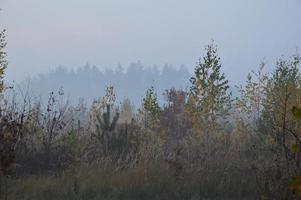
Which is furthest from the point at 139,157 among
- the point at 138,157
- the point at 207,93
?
the point at 207,93

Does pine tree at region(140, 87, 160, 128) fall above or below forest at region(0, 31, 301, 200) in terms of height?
above

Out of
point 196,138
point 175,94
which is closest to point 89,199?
point 196,138

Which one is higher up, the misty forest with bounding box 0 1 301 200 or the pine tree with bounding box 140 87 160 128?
the pine tree with bounding box 140 87 160 128

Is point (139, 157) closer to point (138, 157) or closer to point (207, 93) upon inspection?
point (138, 157)

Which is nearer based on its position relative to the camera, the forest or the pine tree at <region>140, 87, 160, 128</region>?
the forest

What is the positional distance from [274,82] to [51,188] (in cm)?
1105

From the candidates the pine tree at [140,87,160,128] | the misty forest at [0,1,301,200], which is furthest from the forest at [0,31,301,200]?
the pine tree at [140,87,160,128]

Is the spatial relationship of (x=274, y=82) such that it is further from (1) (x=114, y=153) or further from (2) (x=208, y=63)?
(1) (x=114, y=153)

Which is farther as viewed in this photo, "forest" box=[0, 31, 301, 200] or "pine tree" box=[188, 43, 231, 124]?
"pine tree" box=[188, 43, 231, 124]

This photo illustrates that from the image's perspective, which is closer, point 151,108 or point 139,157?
point 139,157

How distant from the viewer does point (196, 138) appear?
1675 centimetres

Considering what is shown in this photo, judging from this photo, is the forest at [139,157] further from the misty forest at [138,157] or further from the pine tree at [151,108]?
the pine tree at [151,108]

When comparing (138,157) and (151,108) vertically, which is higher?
(151,108)

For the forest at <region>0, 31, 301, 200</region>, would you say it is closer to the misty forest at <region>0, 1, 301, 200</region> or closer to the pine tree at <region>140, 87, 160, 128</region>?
the misty forest at <region>0, 1, 301, 200</region>
